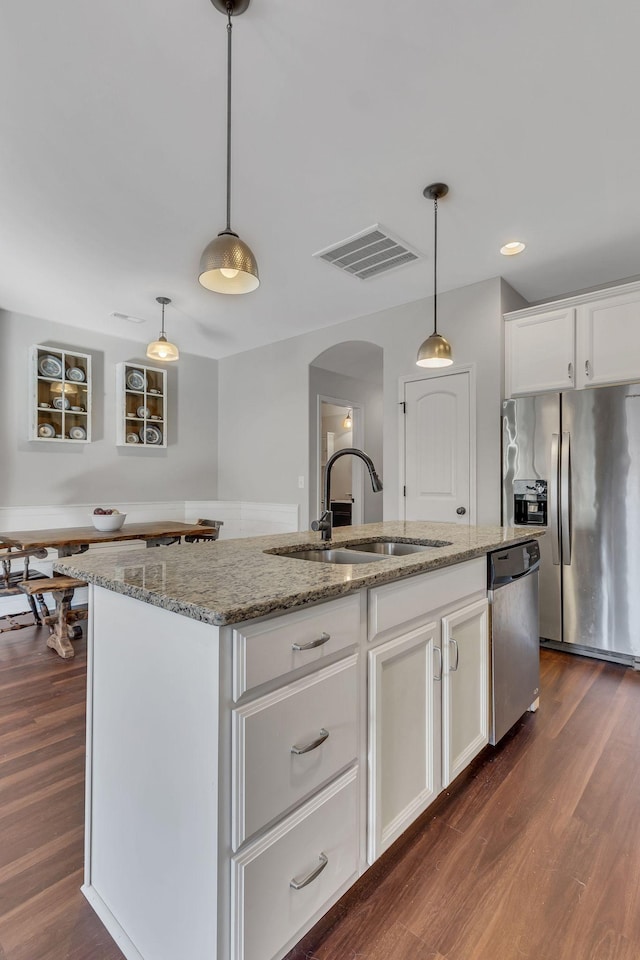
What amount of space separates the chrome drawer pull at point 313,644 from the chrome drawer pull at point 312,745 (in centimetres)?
21

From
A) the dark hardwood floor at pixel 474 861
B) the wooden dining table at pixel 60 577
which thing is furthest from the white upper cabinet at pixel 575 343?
the wooden dining table at pixel 60 577

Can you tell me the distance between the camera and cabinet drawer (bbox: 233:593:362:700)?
93cm

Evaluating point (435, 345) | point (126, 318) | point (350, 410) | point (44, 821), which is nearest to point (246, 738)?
→ point (44, 821)

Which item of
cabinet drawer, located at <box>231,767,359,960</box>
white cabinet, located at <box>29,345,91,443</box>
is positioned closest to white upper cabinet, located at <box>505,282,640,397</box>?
cabinet drawer, located at <box>231,767,359,960</box>

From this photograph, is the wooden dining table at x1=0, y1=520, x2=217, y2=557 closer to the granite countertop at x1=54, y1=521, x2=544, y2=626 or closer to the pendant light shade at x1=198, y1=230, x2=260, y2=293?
the granite countertop at x1=54, y1=521, x2=544, y2=626

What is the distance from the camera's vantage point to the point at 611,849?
152cm

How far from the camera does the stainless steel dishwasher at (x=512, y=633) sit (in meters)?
1.93

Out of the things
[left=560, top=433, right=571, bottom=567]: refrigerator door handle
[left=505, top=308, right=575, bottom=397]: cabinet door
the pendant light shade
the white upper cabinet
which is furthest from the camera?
[left=505, top=308, right=575, bottom=397]: cabinet door

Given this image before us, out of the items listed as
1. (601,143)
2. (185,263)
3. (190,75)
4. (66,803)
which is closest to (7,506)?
(185,263)

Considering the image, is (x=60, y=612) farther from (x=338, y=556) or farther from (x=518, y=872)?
(x=518, y=872)

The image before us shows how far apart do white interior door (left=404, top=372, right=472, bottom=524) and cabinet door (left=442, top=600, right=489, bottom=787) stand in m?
2.00

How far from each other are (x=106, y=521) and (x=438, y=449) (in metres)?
2.94

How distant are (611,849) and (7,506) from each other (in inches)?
194

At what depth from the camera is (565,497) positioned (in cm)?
322
